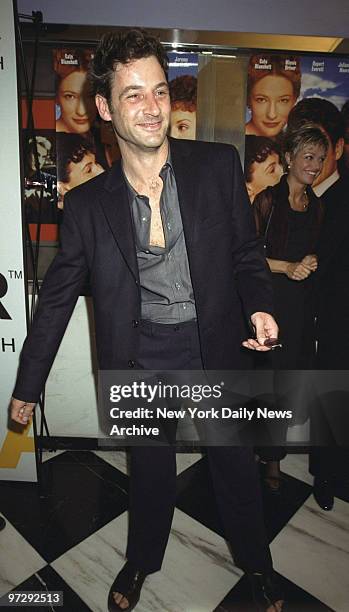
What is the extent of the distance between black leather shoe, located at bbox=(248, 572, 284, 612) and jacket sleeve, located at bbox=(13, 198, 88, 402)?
36.7 inches

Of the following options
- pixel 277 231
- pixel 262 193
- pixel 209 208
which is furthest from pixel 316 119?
pixel 209 208

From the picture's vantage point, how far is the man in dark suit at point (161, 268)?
46.6 inches

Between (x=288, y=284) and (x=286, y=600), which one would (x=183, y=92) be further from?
(x=286, y=600)

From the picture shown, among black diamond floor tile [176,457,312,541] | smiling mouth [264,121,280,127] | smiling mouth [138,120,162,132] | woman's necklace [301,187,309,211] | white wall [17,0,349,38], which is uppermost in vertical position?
white wall [17,0,349,38]

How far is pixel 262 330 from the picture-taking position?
3.86ft

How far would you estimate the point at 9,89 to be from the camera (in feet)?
4.86

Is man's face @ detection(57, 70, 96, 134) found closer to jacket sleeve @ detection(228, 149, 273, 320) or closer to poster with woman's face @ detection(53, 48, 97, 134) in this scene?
poster with woman's face @ detection(53, 48, 97, 134)

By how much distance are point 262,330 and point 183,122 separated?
1182 mm

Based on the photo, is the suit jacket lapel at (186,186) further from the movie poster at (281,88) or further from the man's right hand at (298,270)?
the movie poster at (281,88)

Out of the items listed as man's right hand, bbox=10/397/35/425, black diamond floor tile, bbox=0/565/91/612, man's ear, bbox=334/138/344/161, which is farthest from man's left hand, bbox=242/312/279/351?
man's ear, bbox=334/138/344/161

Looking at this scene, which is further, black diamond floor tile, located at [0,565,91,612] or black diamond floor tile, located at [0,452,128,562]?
black diamond floor tile, located at [0,452,128,562]

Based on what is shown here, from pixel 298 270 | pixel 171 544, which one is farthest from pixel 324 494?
pixel 298 270

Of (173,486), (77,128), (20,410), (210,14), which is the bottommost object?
(173,486)

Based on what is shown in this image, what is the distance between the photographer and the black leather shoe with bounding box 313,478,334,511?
1.74m
